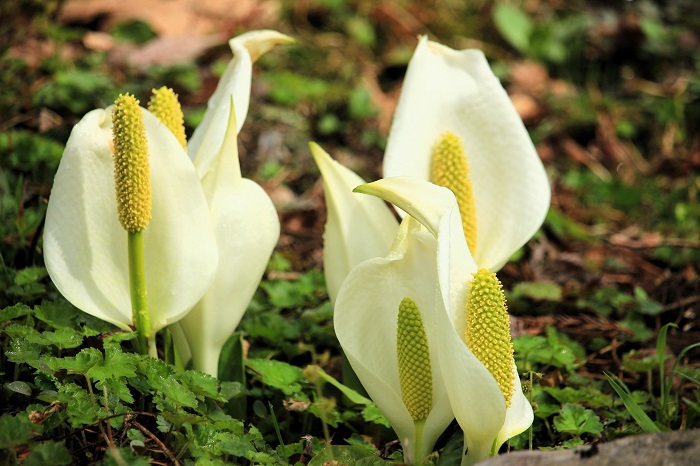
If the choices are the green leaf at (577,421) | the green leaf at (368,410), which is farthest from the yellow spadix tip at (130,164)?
the green leaf at (577,421)

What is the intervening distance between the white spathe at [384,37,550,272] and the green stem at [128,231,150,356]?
2.02 feet

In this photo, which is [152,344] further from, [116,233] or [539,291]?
[539,291]

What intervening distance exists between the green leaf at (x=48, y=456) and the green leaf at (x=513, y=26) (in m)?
3.83

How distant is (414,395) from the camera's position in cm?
155

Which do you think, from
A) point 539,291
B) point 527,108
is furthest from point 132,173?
point 527,108

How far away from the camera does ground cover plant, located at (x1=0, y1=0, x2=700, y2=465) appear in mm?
1573

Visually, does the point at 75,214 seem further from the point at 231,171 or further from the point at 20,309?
the point at 231,171

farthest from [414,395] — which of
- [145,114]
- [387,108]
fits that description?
[387,108]

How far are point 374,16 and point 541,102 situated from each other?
3.58 ft

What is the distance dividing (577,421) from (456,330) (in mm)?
473

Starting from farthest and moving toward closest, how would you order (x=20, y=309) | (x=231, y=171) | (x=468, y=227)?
(x=468, y=227) < (x=231, y=171) < (x=20, y=309)

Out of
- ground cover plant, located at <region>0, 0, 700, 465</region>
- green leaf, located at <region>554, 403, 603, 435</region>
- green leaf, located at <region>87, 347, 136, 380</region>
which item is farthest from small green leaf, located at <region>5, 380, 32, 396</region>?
green leaf, located at <region>554, 403, 603, 435</region>

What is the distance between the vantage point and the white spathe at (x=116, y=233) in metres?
1.68

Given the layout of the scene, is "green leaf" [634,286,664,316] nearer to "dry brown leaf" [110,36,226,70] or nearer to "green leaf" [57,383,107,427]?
"green leaf" [57,383,107,427]
